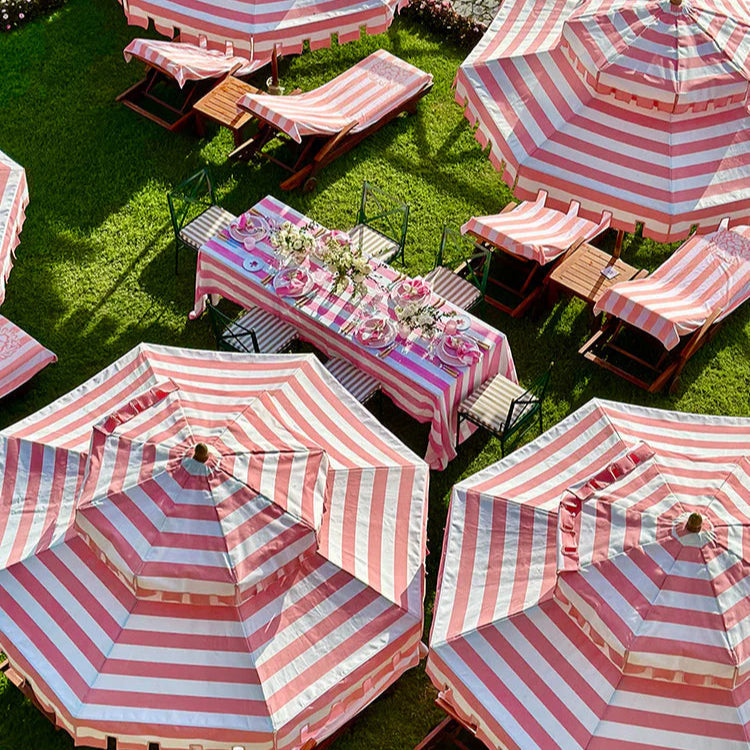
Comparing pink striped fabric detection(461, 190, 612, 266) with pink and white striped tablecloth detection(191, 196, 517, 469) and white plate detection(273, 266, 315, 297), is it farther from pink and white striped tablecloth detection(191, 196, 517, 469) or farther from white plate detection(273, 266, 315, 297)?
white plate detection(273, 266, 315, 297)

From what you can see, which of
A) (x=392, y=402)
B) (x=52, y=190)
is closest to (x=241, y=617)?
(x=392, y=402)

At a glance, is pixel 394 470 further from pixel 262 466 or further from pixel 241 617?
pixel 241 617

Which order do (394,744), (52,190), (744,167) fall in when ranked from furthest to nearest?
(52,190) < (744,167) < (394,744)

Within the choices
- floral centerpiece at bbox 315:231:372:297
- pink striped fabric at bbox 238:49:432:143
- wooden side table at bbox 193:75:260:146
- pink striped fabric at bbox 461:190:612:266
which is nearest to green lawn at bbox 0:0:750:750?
wooden side table at bbox 193:75:260:146

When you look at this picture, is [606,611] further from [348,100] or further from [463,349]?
[348,100]

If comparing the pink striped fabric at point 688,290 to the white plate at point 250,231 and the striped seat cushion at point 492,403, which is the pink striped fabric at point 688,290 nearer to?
the striped seat cushion at point 492,403
